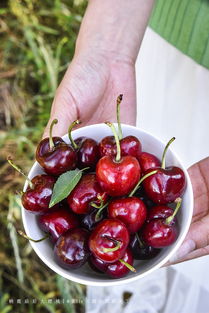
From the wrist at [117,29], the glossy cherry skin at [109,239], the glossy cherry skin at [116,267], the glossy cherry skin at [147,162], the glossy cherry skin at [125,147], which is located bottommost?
the glossy cherry skin at [116,267]

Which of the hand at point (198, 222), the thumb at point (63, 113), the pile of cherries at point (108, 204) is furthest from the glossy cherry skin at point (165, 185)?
the thumb at point (63, 113)

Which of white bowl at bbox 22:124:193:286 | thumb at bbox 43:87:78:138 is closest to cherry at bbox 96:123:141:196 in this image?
white bowl at bbox 22:124:193:286

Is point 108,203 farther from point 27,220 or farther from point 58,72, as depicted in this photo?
point 58,72

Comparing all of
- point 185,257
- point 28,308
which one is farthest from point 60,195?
point 28,308

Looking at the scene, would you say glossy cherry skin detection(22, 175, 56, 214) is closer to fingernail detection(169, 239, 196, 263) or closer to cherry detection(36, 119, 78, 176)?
cherry detection(36, 119, 78, 176)

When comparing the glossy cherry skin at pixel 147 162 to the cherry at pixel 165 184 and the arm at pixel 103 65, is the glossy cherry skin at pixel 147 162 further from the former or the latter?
the arm at pixel 103 65

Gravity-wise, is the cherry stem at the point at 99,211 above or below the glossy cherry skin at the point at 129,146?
below
